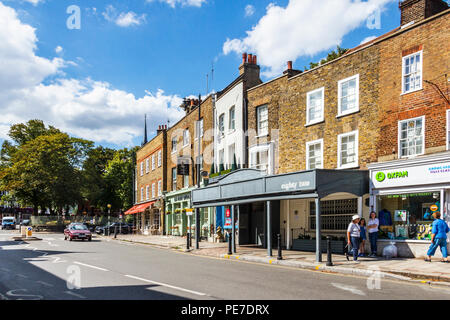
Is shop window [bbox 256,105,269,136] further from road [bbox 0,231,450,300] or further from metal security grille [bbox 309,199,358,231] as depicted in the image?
road [bbox 0,231,450,300]

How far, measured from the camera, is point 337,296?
8734 mm

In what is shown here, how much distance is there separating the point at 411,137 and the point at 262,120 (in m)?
9.25

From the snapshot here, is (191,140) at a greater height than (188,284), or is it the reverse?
(191,140)

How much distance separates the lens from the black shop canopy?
1589 cm

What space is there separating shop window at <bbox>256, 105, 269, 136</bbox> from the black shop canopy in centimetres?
344

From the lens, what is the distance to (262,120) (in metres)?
23.8

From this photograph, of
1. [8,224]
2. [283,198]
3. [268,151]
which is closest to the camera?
[283,198]

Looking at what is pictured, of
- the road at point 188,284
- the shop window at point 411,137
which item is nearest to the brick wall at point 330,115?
the shop window at point 411,137

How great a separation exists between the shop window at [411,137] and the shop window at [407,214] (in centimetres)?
158

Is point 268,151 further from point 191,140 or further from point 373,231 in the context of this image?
point 191,140

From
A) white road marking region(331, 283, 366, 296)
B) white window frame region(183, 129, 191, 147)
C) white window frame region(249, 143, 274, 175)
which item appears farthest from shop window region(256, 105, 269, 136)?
white road marking region(331, 283, 366, 296)

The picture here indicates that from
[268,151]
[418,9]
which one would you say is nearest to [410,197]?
[418,9]

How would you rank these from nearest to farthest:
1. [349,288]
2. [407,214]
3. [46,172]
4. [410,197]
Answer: [349,288] < [410,197] < [407,214] < [46,172]

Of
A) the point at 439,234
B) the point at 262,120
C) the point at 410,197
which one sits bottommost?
the point at 439,234
